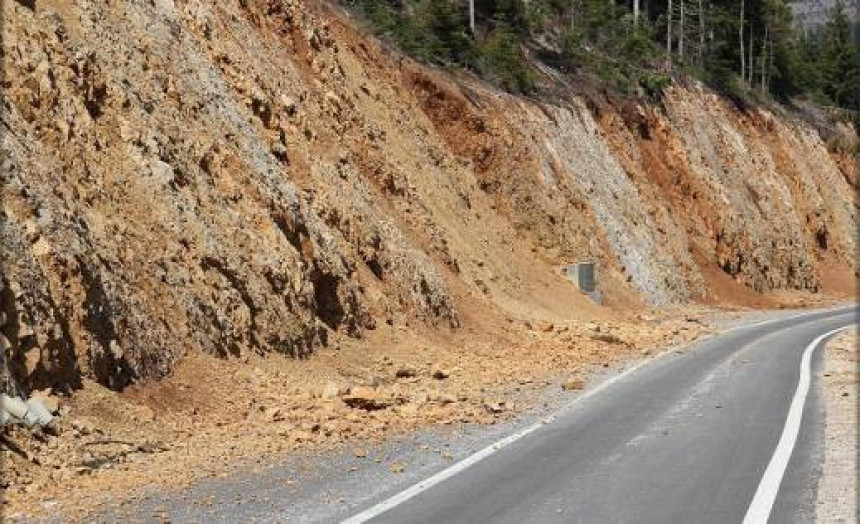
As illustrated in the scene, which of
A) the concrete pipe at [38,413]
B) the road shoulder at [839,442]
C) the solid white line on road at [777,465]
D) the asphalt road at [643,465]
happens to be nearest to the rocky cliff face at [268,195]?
the concrete pipe at [38,413]

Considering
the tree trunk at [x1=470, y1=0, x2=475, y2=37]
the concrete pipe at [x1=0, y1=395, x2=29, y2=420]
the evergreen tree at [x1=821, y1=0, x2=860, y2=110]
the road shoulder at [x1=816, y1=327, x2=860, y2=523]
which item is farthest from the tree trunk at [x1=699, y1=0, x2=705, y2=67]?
the concrete pipe at [x1=0, y1=395, x2=29, y2=420]

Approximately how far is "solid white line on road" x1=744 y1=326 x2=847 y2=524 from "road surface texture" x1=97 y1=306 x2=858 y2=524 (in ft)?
0.12

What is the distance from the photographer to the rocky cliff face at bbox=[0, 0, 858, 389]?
10.9 meters

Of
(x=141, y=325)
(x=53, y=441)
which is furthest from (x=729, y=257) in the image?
(x=53, y=441)

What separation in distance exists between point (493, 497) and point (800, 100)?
64.8 m

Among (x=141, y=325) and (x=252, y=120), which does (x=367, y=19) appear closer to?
(x=252, y=120)

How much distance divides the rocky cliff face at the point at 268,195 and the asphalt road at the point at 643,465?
185 inches

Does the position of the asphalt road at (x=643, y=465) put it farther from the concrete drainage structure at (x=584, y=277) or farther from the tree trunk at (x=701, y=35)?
the tree trunk at (x=701, y=35)

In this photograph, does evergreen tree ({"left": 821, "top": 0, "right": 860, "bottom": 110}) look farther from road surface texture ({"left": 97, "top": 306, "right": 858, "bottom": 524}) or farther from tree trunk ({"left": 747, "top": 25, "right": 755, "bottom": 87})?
road surface texture ({"left": 97, "top": 306, "right": 858, "bottom": 524})

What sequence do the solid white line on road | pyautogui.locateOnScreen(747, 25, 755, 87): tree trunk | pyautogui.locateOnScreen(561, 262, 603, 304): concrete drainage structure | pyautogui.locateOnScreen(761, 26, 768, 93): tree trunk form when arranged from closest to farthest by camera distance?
1. the solid white line on road
2. pyautogui.locateOnScreen(561, 262, 603, 304): concrete drainage structure
3. pyautogui.locateOnScreen(747, 25, 755, 87): tree trunk
4. pyautogui.locateOnScreen(761, 26, 768, 93): tree trunk

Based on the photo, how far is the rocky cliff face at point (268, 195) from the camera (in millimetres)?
10906

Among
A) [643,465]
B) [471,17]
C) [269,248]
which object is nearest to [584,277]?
[471,17]

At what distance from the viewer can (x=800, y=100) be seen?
65.1m

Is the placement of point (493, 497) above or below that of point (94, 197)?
below
